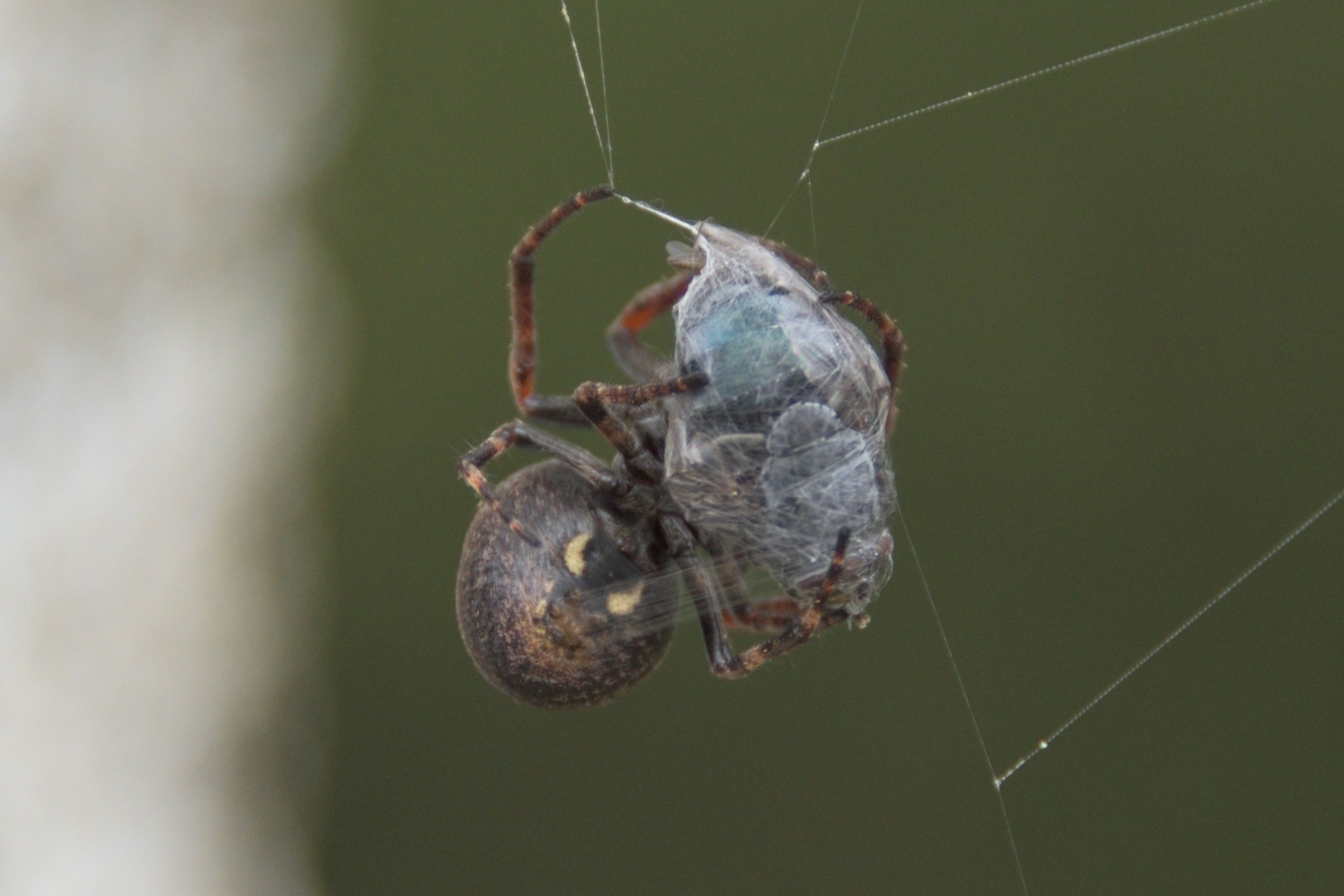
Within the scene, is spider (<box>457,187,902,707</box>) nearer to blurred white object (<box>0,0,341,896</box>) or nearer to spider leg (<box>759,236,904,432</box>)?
spider leg (<box>759,236,904,432</box>)

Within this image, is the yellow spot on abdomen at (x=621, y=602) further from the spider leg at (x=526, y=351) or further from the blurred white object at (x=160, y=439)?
the blurred white object at (x=160, y=439)

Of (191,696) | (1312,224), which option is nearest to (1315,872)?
(1312,224)

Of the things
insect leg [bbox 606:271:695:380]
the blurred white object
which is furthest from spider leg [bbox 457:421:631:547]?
the blurred white object

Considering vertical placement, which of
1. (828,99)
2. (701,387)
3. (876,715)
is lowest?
(876,715)

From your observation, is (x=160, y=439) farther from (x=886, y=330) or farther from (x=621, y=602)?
(x=886, y=330)

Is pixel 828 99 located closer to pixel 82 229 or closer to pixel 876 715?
pixel 876 715

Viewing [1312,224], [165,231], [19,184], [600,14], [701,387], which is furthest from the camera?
[165,231]

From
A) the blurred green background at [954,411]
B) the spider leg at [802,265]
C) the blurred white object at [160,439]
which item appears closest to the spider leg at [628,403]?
the spider leg at [802,265]
